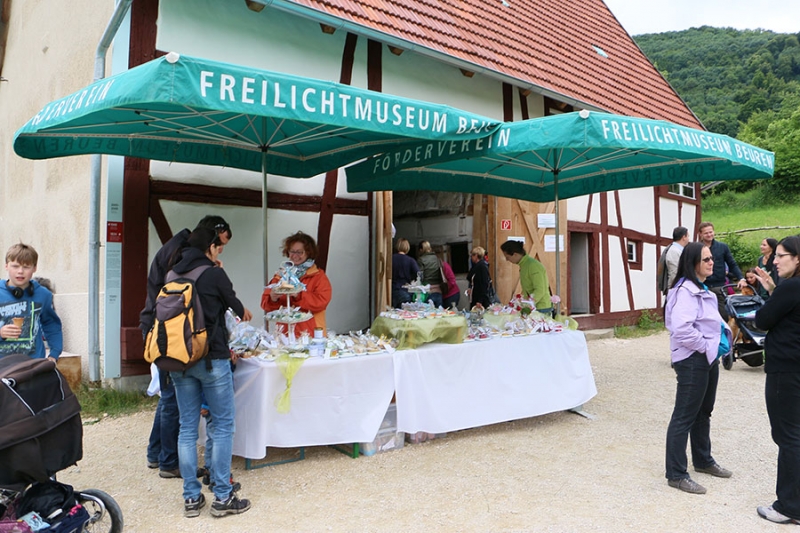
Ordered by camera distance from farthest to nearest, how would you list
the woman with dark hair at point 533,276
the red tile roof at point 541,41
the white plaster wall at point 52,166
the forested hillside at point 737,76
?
the forested hillside at point 737,76, the red tile roof at point 541,41, the white plaster wall at point 52,166, the woman with dark hair at point 533,276

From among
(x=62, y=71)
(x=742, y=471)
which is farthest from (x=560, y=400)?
(x=62, y=71)

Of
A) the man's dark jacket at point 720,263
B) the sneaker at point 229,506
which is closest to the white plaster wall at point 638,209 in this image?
the man's dark jacket at point 720,263

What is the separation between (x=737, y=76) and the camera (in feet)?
185

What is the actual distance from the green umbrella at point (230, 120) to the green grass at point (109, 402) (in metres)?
2.19

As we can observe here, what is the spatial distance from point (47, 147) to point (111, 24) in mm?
1504

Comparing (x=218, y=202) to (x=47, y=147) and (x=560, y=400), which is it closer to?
(x=47, y=147)

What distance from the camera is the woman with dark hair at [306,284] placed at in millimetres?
4578

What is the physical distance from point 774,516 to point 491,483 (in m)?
1.56

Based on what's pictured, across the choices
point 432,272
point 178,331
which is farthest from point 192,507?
point 432,272

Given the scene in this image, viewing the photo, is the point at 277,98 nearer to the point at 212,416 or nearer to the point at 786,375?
the point at 212,416

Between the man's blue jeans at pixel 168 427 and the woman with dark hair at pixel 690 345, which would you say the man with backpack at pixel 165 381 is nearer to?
the man's blue jeans at pixel 168 427

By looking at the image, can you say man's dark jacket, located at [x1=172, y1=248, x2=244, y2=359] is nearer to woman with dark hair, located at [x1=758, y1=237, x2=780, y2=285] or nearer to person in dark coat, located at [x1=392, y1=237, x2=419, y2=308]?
person in dark coat, located at [x1=392, y1=237, x2=419, y2=308]

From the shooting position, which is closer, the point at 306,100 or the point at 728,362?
the point at 306,100

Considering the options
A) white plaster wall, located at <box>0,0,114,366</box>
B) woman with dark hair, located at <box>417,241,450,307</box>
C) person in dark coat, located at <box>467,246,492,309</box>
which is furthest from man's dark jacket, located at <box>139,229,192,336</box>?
person in dark coat, located at <box>467,246,492,309</box>
